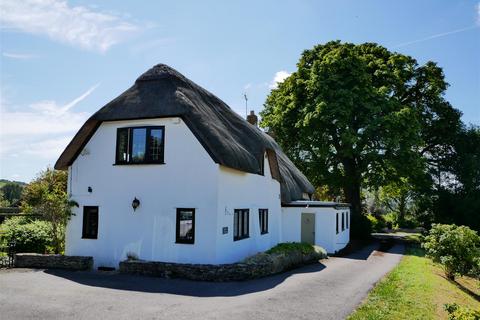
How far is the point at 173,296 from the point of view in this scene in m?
11.4

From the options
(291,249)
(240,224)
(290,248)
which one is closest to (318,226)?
(290,248)

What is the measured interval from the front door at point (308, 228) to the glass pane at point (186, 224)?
10.9m

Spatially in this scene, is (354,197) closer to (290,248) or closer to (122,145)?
(290,248)

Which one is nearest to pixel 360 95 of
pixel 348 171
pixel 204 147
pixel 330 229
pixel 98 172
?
pixel 348 171

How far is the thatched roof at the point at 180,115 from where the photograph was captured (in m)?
15.7

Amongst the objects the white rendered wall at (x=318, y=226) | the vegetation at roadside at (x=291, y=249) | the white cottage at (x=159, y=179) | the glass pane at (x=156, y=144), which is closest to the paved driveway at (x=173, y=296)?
the vegetation at roadside at (x=291, y=249)

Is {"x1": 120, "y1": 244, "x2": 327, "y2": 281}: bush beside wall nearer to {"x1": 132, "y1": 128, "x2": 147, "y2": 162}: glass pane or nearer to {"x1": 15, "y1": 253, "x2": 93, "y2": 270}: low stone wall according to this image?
{"x1": 15, "y1": 253, "x2": 93, "y2": 270}: low stone wall

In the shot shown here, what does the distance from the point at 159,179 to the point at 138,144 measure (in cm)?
189

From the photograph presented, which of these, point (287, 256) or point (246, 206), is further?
point (246, 206)

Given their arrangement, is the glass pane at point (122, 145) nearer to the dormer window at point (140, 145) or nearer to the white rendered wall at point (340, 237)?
the dormer window at point (140, 145)

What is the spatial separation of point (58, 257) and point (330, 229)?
1542 centimetres

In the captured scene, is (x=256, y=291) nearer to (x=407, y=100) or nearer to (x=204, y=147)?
(x=204, y=147)

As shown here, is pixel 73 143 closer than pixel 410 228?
Yes

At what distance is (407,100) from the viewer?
1469 inches
